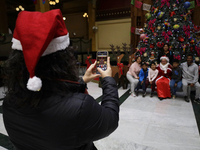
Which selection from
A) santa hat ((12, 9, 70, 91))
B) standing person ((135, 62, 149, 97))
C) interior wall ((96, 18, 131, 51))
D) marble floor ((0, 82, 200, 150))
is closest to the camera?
santa hat ((12, 9, 70, 91))

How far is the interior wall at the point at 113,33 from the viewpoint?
10531 millimetres

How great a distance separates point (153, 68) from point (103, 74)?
11.6ft

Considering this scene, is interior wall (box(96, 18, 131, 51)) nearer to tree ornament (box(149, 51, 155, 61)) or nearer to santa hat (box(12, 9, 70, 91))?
tree ornament (box(149, 51, 155, 61))

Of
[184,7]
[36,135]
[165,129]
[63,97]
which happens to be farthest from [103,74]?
[184,7]

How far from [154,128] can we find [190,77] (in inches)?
84.4

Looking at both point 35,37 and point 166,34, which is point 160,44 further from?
point 35,37

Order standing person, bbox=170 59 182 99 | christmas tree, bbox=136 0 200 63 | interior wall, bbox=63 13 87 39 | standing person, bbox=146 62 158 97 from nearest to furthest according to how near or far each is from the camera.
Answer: standing person, bbox=170 59 182 99, standing person, bbox=146 62 158 97, christmas tree, bbox=136 0 200 63, interior wall, bbox=63 13 87 39

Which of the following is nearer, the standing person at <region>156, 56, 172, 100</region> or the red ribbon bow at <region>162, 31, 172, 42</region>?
the standing person at <region>156, 56, 172, 100</region>

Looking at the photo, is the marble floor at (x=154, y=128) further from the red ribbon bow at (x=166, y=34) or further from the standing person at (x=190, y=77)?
the red ribbon bow at (x=166, y=34)

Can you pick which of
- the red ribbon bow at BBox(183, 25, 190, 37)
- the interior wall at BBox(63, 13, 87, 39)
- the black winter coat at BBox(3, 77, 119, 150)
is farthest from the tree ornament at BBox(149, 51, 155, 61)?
the interior wall at BBox(63, 13, 87, 39)

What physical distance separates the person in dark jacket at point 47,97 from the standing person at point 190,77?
3745 mm

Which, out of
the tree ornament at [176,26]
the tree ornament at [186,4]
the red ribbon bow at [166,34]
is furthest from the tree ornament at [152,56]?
the tree ornament at [186,4]

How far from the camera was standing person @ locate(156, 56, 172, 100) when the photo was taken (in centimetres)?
393

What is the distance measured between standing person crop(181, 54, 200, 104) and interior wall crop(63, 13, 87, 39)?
34.1ft
